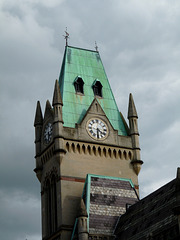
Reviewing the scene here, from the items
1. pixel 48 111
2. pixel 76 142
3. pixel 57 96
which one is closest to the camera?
pixel 76 142

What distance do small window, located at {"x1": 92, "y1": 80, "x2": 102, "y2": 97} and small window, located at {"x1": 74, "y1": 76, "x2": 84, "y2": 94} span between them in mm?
1524

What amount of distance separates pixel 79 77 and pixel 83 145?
30.3ft

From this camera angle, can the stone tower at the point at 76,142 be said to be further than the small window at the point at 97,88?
No

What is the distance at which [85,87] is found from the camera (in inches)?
2778


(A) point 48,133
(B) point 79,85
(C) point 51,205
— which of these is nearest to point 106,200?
(C) point 51,205

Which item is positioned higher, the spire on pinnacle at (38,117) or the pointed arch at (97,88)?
the pointed arch at (97,88)

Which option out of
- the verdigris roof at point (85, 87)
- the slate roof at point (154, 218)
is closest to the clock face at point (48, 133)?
the verdigris roof at point (85, 87)

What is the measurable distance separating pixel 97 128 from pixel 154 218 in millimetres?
17632

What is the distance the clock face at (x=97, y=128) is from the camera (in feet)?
219

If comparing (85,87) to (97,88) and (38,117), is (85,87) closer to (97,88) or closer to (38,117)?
(97,88)

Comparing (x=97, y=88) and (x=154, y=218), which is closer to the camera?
(x=154, y=218)

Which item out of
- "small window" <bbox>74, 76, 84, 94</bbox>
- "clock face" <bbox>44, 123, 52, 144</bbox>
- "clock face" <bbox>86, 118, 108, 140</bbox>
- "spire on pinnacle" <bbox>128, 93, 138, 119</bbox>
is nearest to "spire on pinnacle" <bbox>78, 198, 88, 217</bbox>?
"clock face" <bbox>86, 118, 108, 140</bbox>

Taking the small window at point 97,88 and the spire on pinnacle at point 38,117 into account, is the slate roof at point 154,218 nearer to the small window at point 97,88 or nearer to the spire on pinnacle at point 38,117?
the small window at point 97,88

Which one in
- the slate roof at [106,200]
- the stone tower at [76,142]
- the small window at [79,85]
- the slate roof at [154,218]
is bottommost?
the slate roof at [154,218]
